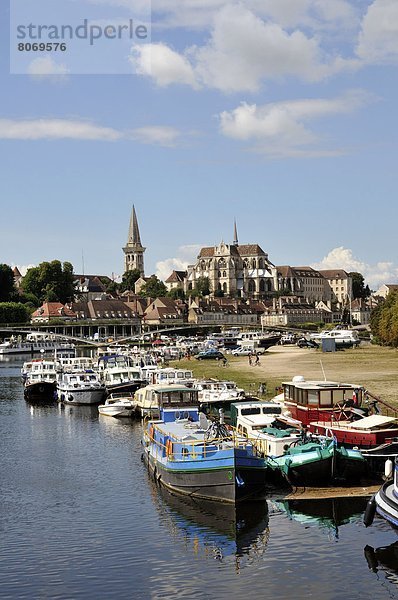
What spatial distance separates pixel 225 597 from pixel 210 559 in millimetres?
3598

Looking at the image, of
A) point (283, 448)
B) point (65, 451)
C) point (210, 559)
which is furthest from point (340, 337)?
point (210, 559)

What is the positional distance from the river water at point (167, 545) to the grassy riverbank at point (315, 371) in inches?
821

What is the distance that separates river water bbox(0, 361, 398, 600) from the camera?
85.5 ft

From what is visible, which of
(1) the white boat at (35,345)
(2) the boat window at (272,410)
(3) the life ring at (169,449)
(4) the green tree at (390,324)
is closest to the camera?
(3) the life ring at (169,449)

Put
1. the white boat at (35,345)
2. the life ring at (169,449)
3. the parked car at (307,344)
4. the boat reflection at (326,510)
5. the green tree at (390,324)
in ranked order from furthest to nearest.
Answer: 1. the white boat at (35,345)
2. the parked car at (307,344)
3. the green tree at (390,324)
4. the life ring at (169,449)
5. the boat reflection at (326,510)

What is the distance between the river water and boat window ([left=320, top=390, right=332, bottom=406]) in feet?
30.4

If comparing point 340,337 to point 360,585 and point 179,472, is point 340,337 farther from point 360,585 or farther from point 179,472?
point 360,585

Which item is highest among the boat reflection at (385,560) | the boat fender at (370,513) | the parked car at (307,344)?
the parked car at (307,344)

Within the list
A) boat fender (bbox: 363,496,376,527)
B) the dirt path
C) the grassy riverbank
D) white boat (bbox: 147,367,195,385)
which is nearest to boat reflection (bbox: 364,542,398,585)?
boat fender (bbox: 363,496,376,527)

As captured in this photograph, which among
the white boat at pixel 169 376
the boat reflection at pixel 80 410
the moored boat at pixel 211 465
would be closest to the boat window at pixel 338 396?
the moored boat at pixel 211 465

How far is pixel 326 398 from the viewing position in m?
43.7

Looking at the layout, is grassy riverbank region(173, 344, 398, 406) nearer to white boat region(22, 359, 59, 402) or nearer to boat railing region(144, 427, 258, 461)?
white boat region(22, 359, 59, 402)

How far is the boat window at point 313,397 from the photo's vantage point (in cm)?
Answer: 4362

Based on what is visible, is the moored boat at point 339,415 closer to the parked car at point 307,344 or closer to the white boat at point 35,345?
the parked car at point 307,344
